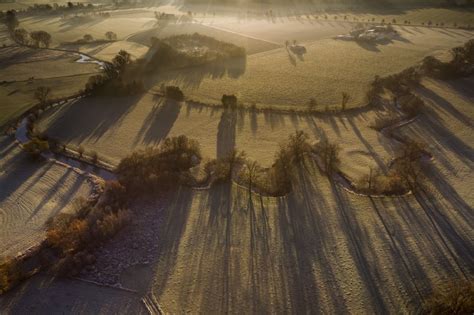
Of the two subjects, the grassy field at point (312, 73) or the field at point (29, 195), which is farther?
the grassy field at point (312, 73)

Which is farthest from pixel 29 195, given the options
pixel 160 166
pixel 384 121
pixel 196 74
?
pixel 384 121

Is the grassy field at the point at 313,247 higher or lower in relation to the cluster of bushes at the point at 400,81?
lower

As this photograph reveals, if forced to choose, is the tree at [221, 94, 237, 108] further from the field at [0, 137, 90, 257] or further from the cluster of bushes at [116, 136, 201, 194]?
the field at [0, 137, 90, 257]

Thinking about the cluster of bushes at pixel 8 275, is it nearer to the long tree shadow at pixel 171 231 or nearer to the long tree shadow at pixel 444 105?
the long tree shadow at pixel 171 231

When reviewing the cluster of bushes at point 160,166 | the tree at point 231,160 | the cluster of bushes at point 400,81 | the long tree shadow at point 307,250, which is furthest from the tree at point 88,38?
the long tree shadow at point 307,250

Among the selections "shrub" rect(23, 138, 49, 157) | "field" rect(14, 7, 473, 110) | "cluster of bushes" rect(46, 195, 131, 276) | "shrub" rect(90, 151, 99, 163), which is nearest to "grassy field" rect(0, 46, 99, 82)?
"field" rect(14, 7, 473, 110)

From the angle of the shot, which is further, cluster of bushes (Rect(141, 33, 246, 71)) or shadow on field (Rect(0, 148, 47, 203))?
cluster of bushes (Rect(141, 33, 246, 71))
